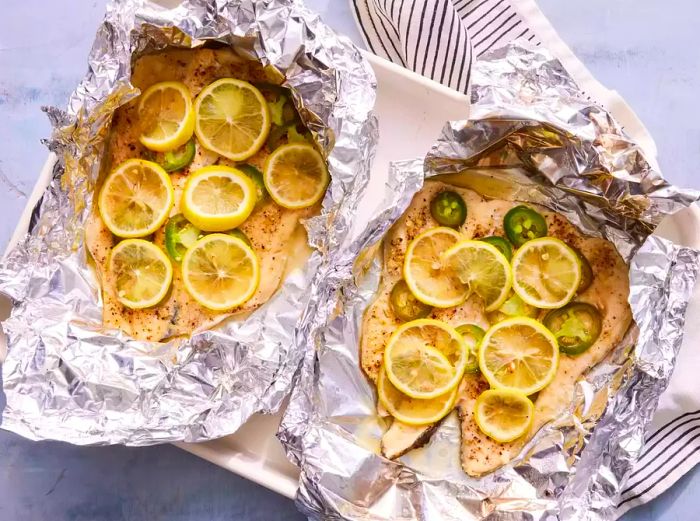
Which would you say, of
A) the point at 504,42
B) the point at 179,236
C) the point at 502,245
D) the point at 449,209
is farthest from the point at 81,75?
the point at 502,245

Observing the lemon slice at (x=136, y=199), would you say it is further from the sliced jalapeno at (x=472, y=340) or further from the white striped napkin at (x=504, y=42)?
the sliced jalapeno at (x=472, y=340)

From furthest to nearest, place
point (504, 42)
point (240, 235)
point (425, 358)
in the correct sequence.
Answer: point (504, 42)
point (240, 235)
point (425, 358)

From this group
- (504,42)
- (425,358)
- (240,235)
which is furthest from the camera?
(504,42)

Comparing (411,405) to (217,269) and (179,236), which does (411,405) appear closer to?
(217,269)

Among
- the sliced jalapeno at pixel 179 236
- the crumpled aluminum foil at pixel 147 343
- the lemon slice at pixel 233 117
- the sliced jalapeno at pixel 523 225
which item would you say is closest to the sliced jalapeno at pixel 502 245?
the sliced jalapeno at pixel 523 225

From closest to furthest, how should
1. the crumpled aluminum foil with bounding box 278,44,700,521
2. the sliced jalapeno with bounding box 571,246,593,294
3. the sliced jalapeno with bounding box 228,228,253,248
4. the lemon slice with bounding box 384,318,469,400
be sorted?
the crumpled aluminum foil with bounding box 278,44,700,521 → the lemon slice with bounding box 384,318,469,400 → the sliced jalapeno with bounding box 571,246,593,294 → the sliced jalapeno with bounding box 228,228,253,248

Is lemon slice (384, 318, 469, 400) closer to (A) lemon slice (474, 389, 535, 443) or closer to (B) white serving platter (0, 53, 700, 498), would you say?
(A) lemon slice (474, 389, 535, 443)

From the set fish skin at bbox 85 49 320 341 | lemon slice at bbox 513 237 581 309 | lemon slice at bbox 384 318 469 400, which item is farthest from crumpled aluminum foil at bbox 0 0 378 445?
lemon slice at bbox 513 237 581 309
